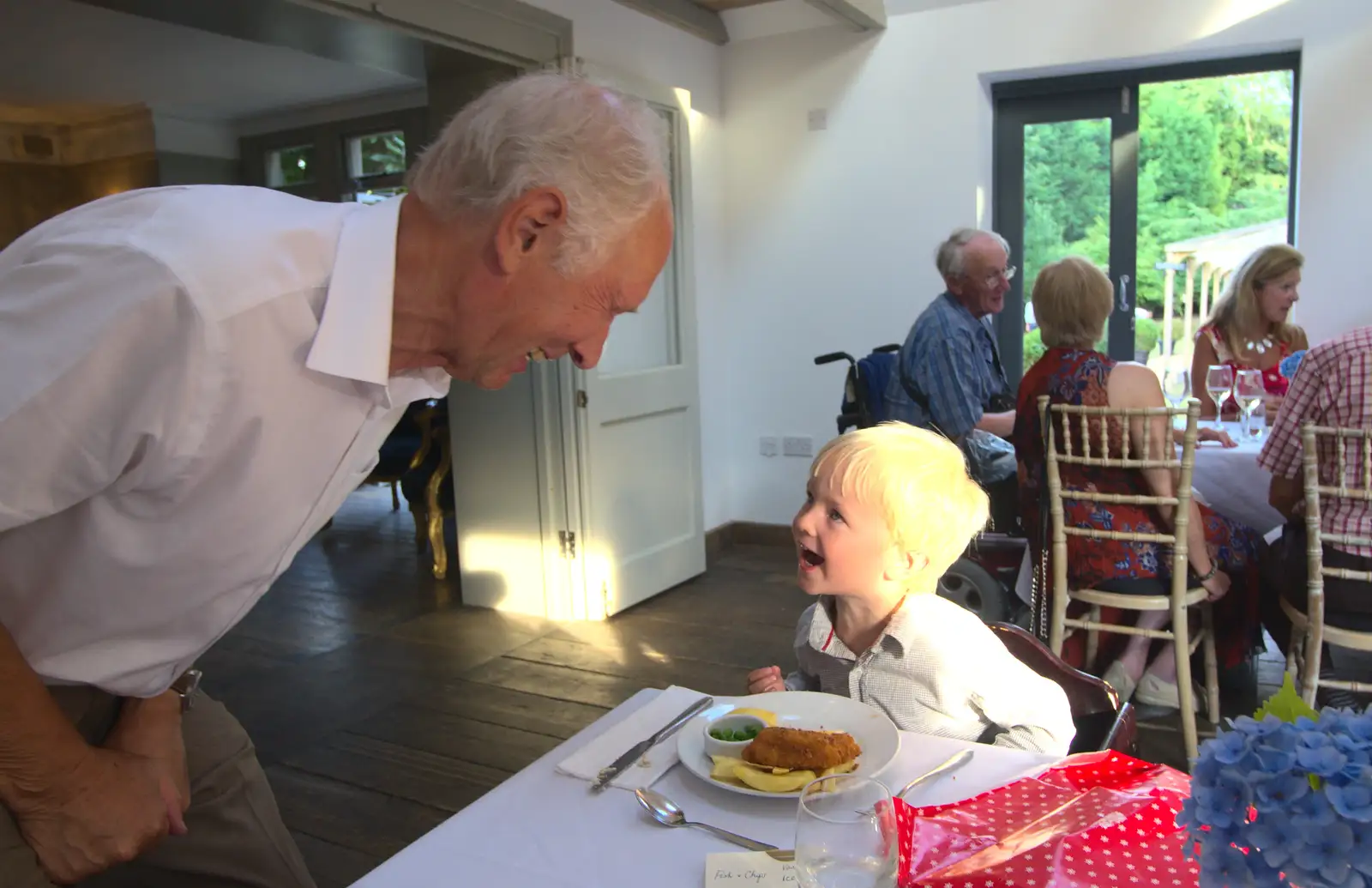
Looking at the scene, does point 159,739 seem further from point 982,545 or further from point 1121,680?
point 982,545

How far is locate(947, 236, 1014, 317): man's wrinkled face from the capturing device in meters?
3.57

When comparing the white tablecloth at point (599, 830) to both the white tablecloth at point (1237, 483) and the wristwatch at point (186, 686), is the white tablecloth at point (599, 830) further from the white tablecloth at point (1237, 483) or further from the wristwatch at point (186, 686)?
the white tablecloth at point (1237, 483)

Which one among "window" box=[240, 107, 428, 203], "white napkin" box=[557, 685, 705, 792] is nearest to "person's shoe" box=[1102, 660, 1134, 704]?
"white napkin" box=[557, 685, 705, 792]

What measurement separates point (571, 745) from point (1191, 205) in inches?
301

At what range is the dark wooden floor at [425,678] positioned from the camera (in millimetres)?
2631

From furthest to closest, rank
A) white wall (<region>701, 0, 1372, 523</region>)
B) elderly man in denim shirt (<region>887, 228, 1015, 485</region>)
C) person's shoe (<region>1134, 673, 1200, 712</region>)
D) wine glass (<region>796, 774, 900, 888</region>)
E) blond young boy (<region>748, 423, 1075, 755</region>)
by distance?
1. white wall (<region>701, 0, 1372, 523</region>)
2. elderly man in denim shirt (<region>887, 228, 1015, 485</region>)
3. person's shoe (<region>1134, 673, 1200, 712</region>)
4. blond young boy (<region>748, 423, 1075, 755</region>)
5. wine glass (<region>796, 774, 900, 888</region>)

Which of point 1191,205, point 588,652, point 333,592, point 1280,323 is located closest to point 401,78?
point 333,592

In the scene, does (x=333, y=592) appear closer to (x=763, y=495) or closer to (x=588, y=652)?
(x=588, y=652)

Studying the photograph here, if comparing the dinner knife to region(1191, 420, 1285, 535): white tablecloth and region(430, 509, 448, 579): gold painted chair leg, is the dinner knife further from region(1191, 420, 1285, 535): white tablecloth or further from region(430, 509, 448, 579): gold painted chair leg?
region(430, 509, 448, 579): gold painted chair leg

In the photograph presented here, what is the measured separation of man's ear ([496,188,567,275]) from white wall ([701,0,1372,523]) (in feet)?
12.8

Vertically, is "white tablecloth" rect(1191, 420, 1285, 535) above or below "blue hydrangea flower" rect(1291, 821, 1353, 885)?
below

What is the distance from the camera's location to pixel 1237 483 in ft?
9.50

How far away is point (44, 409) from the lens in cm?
79

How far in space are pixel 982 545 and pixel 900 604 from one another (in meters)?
2.27
